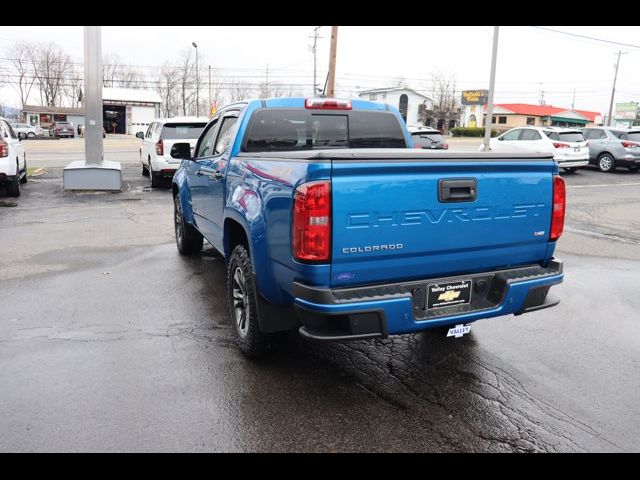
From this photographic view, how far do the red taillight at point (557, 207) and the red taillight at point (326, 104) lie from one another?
6.85 feet

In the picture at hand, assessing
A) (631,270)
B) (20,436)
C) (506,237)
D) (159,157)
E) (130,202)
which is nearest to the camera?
(20,436)

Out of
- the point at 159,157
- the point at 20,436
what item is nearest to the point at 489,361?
the point at 20,436

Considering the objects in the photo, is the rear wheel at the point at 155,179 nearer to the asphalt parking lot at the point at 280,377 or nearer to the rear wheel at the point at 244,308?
the asphalt parking lot at the point at 280,377

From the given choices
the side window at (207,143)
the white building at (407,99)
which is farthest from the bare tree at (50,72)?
the side window at (207,143)

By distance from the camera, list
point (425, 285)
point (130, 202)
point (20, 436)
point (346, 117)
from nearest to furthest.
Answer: point (20, 436) < point (425, 285) < point (346, 117) < point (130, 202)

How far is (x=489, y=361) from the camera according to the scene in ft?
14.2

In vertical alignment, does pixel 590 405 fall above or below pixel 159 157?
below

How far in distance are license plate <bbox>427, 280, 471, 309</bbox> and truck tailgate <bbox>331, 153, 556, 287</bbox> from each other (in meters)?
0.08

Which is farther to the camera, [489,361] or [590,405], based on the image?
[489,361]

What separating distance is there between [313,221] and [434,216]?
77 cm

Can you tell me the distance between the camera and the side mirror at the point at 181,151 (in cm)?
620

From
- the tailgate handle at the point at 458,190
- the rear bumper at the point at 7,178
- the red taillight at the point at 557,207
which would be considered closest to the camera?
the tailgate handle at the point at 458,190
